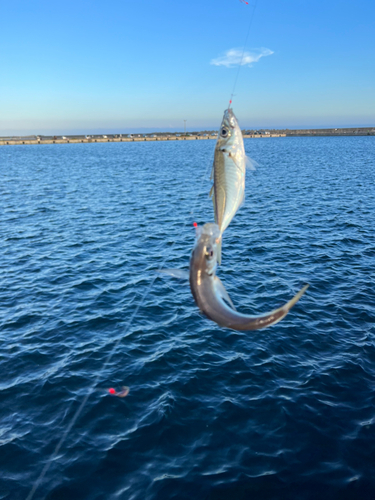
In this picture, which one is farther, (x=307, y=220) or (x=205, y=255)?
(x=307, y=220)

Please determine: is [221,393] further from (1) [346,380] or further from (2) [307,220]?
(2) [307,220]

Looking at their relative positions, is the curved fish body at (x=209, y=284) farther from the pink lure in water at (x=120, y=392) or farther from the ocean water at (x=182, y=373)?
the pink lure in water at (x=120, y=392)

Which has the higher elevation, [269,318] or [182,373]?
[269,318]

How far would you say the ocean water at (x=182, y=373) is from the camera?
909 cm

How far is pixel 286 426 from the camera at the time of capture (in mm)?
10414

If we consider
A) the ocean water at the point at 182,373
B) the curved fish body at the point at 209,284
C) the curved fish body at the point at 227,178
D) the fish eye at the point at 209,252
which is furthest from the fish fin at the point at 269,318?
the ocean water at the point at 182,373

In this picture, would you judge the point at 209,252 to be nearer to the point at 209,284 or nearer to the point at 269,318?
the point at 209,284

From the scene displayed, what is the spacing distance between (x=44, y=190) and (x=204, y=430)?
48.0m

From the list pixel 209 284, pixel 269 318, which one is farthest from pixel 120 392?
pixel 269 318

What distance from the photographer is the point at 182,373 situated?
41.7 ft

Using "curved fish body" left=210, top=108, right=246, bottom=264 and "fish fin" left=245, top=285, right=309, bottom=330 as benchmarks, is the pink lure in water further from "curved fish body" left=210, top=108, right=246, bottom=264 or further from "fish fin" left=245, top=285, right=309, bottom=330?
"fish fin" left=245, top=285, right=309, bottom=330

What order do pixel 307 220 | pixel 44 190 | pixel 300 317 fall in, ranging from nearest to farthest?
1. pixel 300 317
2. pixel 307 220
3. pixel 44 190

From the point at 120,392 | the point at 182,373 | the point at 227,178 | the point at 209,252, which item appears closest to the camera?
the point at 209,252

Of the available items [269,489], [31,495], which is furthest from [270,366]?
[31,495]
